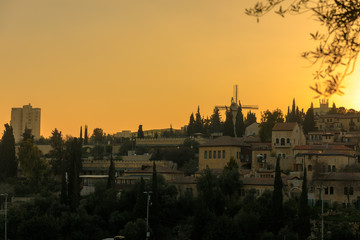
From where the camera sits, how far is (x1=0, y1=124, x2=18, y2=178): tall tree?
9338 cm

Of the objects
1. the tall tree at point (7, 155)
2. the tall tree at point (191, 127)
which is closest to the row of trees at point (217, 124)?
the tall tree at point (191, 127)

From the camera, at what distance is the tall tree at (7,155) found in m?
93.4

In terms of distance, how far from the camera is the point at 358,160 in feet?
272

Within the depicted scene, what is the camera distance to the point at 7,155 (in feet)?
308

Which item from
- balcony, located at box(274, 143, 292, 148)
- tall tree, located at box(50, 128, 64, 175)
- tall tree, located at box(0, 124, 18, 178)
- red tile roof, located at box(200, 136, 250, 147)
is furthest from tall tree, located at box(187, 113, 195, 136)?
balcony, located at box(274, 143, 292, 148)

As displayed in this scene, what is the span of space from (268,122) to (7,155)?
3640cm

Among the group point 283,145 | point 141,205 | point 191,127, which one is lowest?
point 141,205

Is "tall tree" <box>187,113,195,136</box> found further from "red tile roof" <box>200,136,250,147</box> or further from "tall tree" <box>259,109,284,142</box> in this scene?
"red tile roof" <box>200,136,250,147</box>

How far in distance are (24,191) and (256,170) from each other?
1192 inches

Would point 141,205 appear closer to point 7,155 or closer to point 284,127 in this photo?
point 284,127

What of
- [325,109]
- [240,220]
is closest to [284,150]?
[240,220]

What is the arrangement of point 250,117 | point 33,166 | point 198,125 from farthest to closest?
1. point 250,117
2. point 198,125
3. point 33,166

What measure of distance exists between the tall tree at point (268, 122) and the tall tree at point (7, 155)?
34.4m

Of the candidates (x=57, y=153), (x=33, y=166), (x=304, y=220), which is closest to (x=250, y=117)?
(x=57, y=153)
